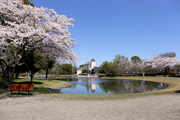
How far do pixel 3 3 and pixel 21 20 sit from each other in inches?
79.9

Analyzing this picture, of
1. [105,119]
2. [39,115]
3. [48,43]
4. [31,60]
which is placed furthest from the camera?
[31,60]

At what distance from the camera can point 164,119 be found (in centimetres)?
622

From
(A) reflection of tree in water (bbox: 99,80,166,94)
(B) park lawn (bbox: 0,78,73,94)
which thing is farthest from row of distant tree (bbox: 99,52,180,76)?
(B) park lawn (bbox: 0,78,73,94)

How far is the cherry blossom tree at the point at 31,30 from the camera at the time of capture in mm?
11930

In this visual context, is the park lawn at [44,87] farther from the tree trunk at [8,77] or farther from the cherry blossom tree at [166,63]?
the cherry blossom tree at [166,63]

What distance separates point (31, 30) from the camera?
12094mm

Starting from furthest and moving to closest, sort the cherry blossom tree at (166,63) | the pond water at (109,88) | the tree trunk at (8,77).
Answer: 1. the cherry blossom tree at (166,63)
2. the pond water at (109,88)
3. the tree trunk at (8,77)

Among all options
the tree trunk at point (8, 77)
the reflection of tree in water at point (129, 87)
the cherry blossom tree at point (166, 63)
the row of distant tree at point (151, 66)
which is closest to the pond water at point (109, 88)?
the reflection of tree in water at point (129, 87)

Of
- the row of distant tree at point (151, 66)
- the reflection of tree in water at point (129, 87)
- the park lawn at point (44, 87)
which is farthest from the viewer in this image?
the row of distant tree at point (151, 66)

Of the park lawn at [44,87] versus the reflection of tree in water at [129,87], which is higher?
the park lawn at [44,87]

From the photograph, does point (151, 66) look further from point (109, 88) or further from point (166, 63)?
point (109, 88)

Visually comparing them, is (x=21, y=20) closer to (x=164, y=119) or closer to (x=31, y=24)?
(x=31, y=24)

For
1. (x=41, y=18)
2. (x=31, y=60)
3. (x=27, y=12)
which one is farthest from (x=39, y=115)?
(x=31, y=60)

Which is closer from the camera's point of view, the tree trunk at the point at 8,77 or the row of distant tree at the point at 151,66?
the tree trunk at the point at 8,77
